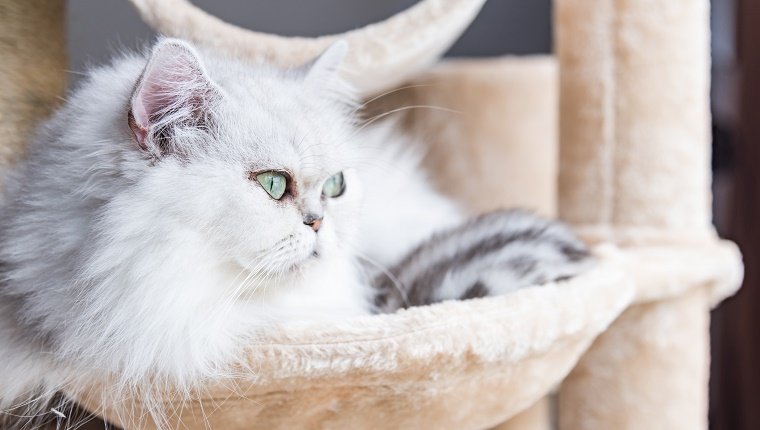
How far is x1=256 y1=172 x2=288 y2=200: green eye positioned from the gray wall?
0.28 meters

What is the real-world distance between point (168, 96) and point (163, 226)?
0.14 metres

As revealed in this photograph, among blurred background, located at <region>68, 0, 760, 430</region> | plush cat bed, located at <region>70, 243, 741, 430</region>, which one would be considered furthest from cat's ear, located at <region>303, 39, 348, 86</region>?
blurred background, located at <region>68, 0, 760, 430</region>

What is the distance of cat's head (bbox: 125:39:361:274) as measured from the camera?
0.78 metres

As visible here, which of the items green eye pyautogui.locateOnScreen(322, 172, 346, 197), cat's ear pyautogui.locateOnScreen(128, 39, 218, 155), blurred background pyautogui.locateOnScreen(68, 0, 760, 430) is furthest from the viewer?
blurred background pyautogui.locateOnScreen(68, 0, 760, 430)

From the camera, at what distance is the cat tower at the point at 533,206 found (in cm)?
83

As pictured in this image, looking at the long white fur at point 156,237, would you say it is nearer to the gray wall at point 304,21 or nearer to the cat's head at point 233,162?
the cat's head at point 233,162

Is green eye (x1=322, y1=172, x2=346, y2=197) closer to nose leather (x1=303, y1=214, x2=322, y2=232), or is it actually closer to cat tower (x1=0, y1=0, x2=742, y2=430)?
nose leather (x1=303, y1=214, x2=322, y2=232)

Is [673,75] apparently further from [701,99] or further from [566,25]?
[566,25]

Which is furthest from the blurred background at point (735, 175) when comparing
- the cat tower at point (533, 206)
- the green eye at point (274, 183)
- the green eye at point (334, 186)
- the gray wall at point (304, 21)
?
the green eye at point (274, 183)

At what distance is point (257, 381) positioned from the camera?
80cm

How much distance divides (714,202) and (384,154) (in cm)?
110

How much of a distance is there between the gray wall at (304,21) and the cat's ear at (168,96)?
0.19 meters

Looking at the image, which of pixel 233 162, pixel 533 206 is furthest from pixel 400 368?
pixel 533 206

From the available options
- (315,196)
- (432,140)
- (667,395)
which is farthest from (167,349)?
(432,140)
